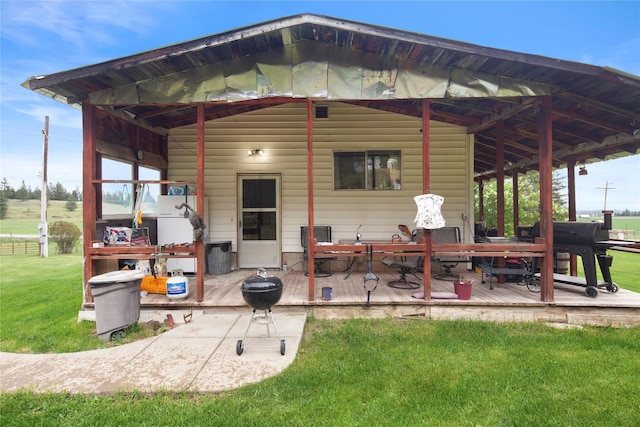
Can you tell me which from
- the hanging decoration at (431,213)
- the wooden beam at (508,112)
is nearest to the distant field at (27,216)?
the hanging decoration at (431,213)

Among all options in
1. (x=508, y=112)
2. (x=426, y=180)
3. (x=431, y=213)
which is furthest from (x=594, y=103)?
(x=431, y=213)

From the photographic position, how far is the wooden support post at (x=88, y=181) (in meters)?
4.15

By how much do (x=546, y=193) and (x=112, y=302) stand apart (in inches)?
216

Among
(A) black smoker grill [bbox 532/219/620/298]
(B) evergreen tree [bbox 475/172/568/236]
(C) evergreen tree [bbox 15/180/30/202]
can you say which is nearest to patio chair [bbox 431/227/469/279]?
(A) black smoker grill [bbox 532/219/620/298]

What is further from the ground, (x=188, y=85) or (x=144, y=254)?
(x=188, y=85)

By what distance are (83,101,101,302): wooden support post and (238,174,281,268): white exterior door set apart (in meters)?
2.66

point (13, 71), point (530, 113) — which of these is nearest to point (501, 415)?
point (530, 113)

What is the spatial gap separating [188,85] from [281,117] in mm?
2520

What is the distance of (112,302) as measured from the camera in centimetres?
366

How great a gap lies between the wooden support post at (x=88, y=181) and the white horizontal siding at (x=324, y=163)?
7.29ft

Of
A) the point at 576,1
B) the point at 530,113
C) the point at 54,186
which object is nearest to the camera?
the point at 530,113

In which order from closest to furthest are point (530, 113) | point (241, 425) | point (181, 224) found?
point (241, 425) → point (530, 113) → point (181, 224)

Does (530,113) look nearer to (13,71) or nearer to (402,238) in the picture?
(402,238)

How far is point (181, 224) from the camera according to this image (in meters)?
5.80
